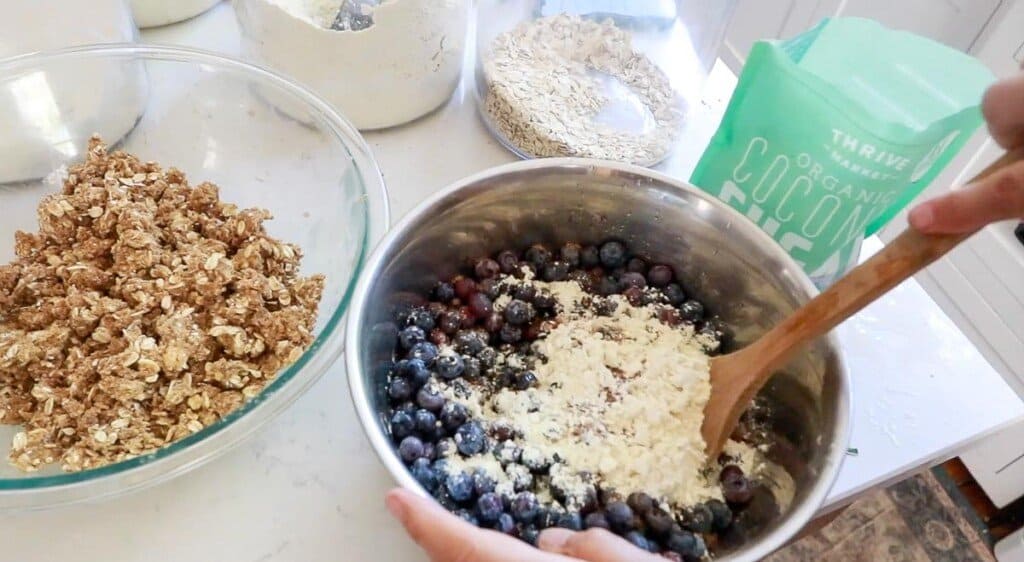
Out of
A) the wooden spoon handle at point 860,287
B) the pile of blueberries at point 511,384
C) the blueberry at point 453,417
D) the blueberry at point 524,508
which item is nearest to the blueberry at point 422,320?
the pile of blueberries at point 511,384

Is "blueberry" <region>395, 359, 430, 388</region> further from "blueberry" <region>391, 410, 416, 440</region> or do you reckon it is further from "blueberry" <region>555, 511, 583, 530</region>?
"blueberry" <region>555, 511, 583, 530</region>

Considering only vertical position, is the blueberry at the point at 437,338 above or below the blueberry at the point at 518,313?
below

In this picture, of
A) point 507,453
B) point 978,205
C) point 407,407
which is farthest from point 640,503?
point 978,205

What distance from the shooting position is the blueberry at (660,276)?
81 centimetres

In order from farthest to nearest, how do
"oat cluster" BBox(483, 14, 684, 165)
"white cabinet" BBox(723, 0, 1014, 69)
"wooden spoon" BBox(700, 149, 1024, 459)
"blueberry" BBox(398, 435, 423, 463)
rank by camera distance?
"white cabinet" BBox(723, 0, 1014, 69) < "oat cluster" BBox(483, 14, 684, 165) < "blueberry" BBox(398, 435, 423, 463) < "wooden spoon" BBox(700, 149, 1024, 459)

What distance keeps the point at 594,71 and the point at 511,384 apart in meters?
0.50

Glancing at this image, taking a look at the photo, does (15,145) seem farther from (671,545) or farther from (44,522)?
(671,545)

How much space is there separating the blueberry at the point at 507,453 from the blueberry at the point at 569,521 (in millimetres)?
66

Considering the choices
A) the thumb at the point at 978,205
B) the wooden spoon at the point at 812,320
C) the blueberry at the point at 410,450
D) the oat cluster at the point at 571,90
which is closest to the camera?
the thumb at the point at 978,205

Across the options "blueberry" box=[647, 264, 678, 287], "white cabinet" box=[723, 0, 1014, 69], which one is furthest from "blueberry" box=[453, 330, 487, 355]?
"white cabinet" box=[723, 0, 1014, 69]

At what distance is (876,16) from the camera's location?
1828mm

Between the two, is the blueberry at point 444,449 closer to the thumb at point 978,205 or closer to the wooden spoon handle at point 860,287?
the wooden spoon handle at point 860,287

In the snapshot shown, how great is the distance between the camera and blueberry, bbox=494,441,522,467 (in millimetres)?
657

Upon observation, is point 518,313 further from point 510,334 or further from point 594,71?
point 594,71
